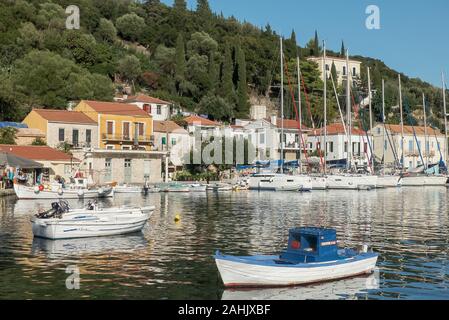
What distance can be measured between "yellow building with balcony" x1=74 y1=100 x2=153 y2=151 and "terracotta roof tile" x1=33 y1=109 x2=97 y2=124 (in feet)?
4.00

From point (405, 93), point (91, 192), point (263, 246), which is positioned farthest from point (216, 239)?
point (405, 93)

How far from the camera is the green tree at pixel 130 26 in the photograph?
433ft

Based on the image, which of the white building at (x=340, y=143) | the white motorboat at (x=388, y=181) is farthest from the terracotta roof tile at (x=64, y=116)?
the white building at (x=340, y=143)

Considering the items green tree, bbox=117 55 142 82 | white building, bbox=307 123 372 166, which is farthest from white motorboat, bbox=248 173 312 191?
green tree, bbox=117 55 142 82

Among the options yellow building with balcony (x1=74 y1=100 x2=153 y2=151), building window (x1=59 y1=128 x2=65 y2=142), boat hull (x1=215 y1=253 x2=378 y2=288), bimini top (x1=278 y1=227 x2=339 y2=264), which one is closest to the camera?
boat hull (x1=215 y1=253 x2=378 y2=288)

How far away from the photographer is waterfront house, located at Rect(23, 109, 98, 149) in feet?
237

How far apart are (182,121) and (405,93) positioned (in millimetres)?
74396

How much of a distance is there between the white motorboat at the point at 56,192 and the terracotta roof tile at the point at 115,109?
2107cm

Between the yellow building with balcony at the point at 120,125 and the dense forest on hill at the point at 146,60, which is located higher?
the dense forest on hill at the point at 146,60

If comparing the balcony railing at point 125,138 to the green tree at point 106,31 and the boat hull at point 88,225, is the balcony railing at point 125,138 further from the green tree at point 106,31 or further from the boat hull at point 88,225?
the green tree at point 106,31

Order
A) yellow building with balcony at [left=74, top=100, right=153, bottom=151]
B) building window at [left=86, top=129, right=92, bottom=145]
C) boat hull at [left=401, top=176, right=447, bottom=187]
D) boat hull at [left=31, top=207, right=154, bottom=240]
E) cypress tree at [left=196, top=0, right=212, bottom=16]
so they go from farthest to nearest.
→ cypress tree at [left=196, top=0, right=212, bottom=16] → boat hull at [left=401, top=176, right=447, bottom=187] → yellow building with balcony at [left=74, top=100, right=153, bottom=151] → building window at [left=86, top=129, right=92, bottom=145] → boat hull at [left=31, top=207, right=154, bottom=240]

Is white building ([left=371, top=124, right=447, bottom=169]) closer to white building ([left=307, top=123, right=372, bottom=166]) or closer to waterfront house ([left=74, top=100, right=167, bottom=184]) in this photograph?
white building ([left=307, top=123, right=372, bottom=166])

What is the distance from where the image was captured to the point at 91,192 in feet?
190

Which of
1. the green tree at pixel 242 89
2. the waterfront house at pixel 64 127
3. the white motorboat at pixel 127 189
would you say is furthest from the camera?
the green tree at pixel 242 89
